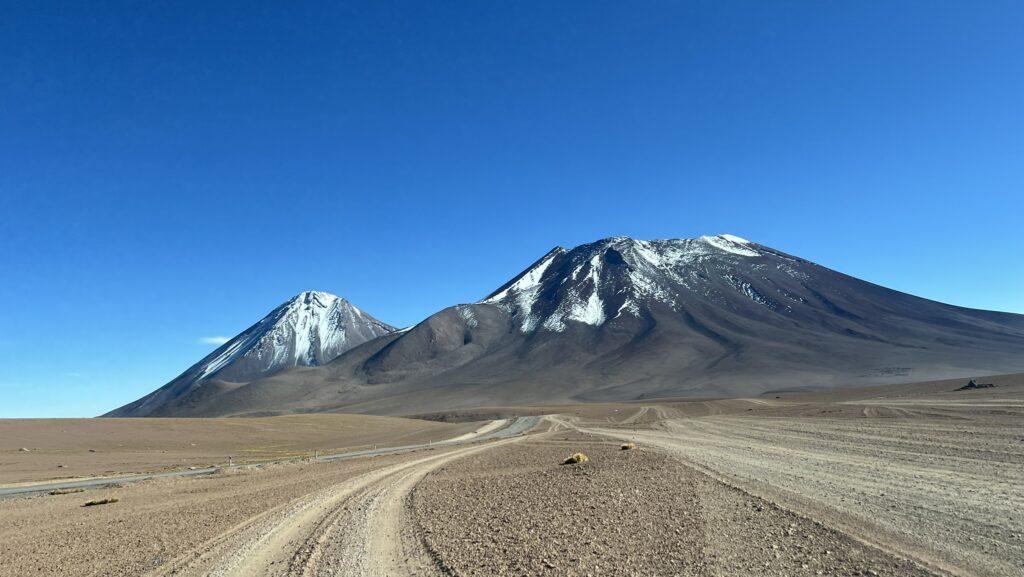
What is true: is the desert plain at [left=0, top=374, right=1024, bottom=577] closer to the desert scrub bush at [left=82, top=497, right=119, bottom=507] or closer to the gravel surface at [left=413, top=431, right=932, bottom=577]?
the gravel surface at [left=413, top=431, right=932, bottom=577]

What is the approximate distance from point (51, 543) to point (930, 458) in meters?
25.8

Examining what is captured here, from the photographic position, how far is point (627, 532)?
12.1 metres

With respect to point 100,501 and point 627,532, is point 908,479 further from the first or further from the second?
point 100,501

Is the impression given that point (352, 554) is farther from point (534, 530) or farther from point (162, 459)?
point (162, 459)

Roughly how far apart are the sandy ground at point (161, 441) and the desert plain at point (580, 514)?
20.3 feet

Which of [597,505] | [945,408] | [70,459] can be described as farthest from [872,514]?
[70,459]

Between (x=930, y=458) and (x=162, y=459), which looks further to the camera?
(x=162, y=459)

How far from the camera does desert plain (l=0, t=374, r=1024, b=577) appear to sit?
402 inches

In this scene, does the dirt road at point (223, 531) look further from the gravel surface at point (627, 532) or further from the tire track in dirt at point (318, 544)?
the gravel surface at point (627, 532)

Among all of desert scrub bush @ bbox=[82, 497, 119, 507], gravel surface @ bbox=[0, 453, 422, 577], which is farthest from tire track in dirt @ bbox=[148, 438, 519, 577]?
desert scrub bush @ bbox=[82, 497, 119, 507]

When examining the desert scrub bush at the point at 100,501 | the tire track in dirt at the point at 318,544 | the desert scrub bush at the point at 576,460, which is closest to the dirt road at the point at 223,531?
the tire track in dirt at the point at 318,544

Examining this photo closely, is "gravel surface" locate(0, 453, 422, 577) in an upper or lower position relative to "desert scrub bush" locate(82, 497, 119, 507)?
lower

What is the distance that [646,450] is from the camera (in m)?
30.3

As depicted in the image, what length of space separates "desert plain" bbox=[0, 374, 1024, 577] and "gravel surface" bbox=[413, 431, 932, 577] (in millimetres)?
56
